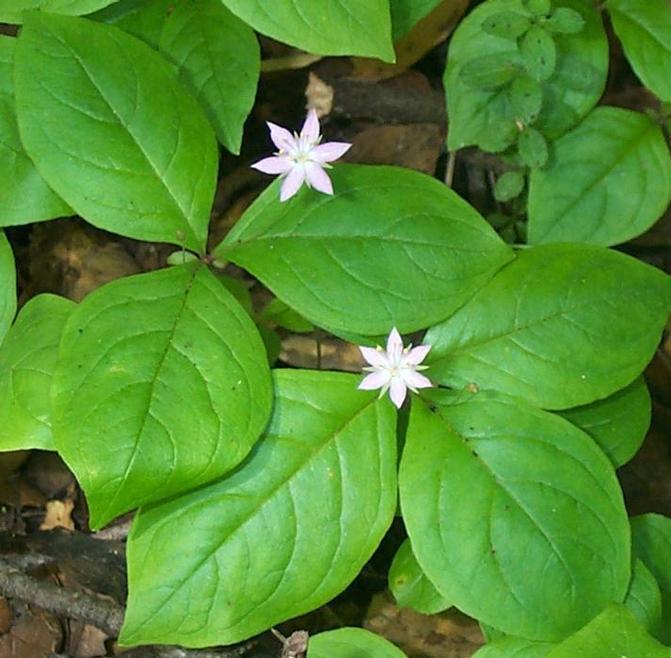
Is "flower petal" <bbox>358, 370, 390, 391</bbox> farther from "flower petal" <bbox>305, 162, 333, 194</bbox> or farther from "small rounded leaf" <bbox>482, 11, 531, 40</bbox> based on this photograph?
"small rounded leaf" <bbox>482, 11, 531, 40</bbox>

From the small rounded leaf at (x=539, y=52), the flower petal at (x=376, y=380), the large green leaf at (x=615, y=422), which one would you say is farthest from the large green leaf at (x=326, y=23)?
the large green leaf at (x=615, y=422)

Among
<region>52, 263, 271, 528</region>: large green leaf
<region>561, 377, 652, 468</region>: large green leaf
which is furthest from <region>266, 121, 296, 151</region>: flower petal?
<region>561, 377, 652, 468</region>: large green leaf

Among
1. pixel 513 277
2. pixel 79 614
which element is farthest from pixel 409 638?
pixel 513 277

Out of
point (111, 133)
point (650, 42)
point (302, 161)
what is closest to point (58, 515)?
point (111, 133)

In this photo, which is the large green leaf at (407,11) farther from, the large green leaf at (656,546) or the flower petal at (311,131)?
the large green leaf at (656,546)

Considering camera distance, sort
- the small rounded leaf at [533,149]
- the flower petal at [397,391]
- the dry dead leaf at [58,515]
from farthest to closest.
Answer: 1. the dry dead leaf at [58,515]
2. the small rounded leaf at [533,149]
3. the flower petal at [397,391]

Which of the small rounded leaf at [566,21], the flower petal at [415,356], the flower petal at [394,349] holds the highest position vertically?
the small rounded leaf at [566,21]

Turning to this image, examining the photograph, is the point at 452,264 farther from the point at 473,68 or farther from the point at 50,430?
the point at 50,430
